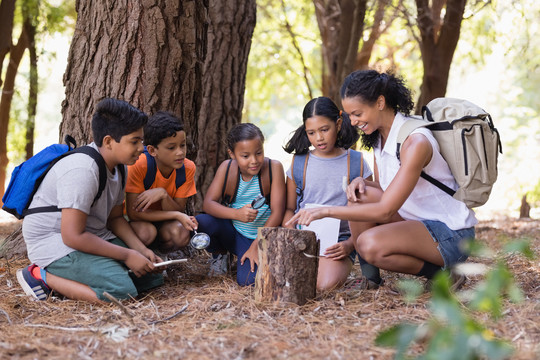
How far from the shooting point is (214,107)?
17.8 feet

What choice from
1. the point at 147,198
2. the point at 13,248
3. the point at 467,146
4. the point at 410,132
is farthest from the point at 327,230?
the point at 13,248

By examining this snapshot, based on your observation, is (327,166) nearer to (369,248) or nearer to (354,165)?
(354,165)

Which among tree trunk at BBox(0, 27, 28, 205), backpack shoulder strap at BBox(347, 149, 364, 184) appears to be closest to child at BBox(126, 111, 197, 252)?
backpack shoulder strap at BBox(347, 149, 364, 184)

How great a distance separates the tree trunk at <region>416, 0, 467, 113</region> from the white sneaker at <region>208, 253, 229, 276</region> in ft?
13.0

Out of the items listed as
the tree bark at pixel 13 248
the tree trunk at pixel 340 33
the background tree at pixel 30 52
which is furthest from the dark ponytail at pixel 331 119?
the background tree at pixel 30 52

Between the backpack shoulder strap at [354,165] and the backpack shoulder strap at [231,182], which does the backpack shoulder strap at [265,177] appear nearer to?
the backpack shoulder strap at [231,182]

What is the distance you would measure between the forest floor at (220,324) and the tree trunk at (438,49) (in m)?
3.74

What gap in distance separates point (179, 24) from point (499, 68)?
1874 centimetres

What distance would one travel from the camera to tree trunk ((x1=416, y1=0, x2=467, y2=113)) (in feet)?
22.7

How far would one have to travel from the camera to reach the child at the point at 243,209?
3.80 m

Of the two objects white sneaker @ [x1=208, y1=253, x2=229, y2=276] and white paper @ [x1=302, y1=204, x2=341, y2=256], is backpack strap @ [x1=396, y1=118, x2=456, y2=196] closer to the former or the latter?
white paper @ [x1=302, y1=204, x2=341, y2=256]

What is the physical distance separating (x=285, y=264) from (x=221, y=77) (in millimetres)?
2857

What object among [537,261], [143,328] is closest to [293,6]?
[537,261]

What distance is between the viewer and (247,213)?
12.3ft
